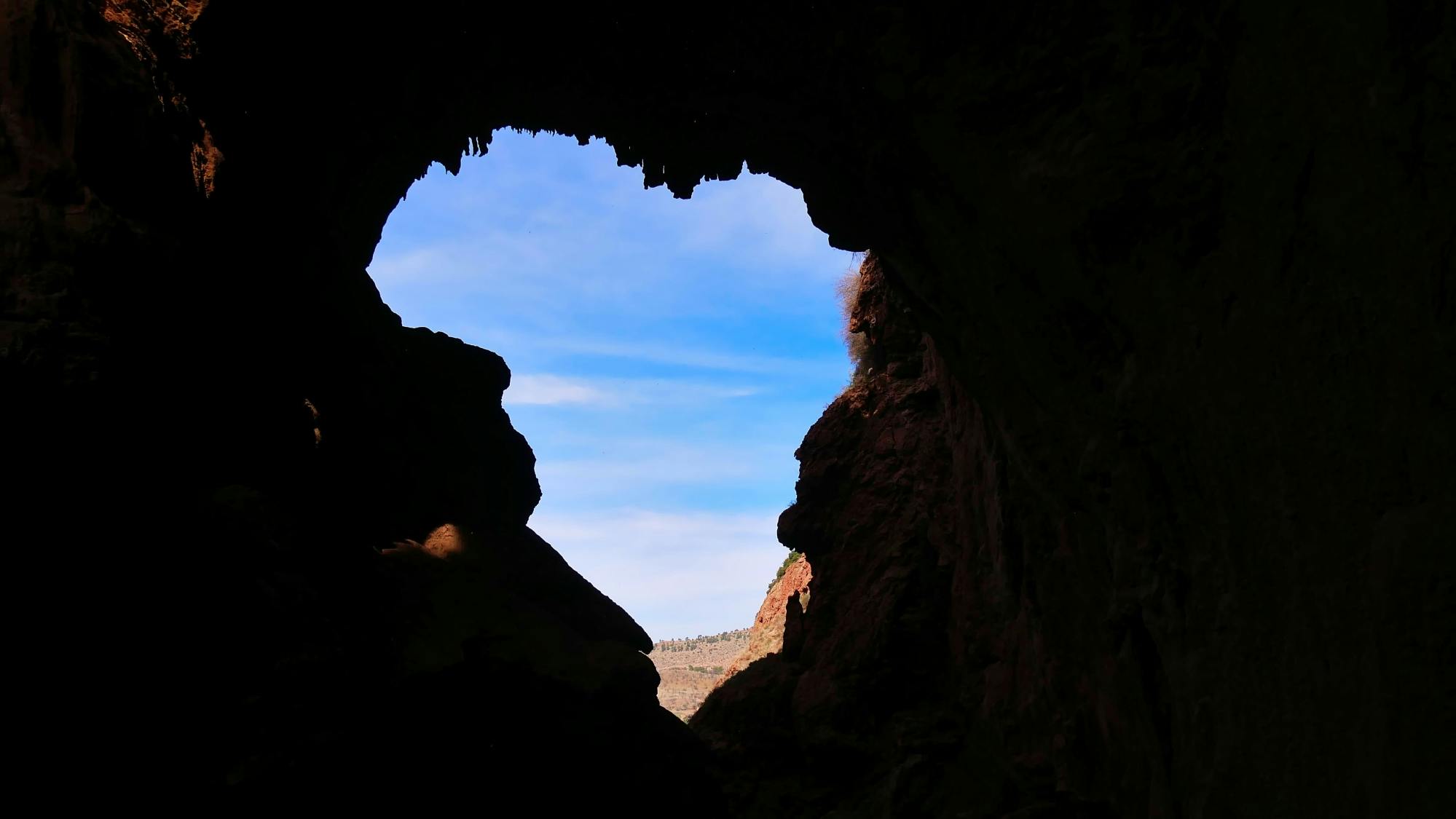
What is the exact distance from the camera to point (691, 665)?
10244 cm

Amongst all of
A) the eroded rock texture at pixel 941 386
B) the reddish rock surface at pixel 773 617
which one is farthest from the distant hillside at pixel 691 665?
the eroded rock texture at pixel 941 386

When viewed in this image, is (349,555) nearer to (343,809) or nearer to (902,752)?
(343,809)

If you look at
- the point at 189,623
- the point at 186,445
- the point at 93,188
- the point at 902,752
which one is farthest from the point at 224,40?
the point at 902,752

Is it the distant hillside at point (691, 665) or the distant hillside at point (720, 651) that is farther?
the distant hillside at point (691, 665)

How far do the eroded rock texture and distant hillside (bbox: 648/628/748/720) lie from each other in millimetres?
46685

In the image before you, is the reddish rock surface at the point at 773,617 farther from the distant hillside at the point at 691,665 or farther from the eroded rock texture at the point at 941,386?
the distant hillside at the point at 691,665

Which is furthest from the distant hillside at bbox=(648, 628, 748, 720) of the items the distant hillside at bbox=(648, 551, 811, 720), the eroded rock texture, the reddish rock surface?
the eroded rock texture

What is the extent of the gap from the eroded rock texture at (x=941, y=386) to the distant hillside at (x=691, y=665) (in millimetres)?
46685

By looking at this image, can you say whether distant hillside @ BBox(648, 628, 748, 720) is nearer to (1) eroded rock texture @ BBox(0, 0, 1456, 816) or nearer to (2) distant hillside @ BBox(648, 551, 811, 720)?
(2) distant hillside @ BBox(648, 551, 811, 720)

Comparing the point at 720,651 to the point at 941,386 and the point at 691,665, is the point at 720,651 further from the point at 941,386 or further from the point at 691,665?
the point at 941,386

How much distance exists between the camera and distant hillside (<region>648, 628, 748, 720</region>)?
236 feet

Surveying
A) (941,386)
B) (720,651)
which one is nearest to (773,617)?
(941,386)

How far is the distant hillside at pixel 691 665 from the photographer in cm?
7200

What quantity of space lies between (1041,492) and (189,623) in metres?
9.71
